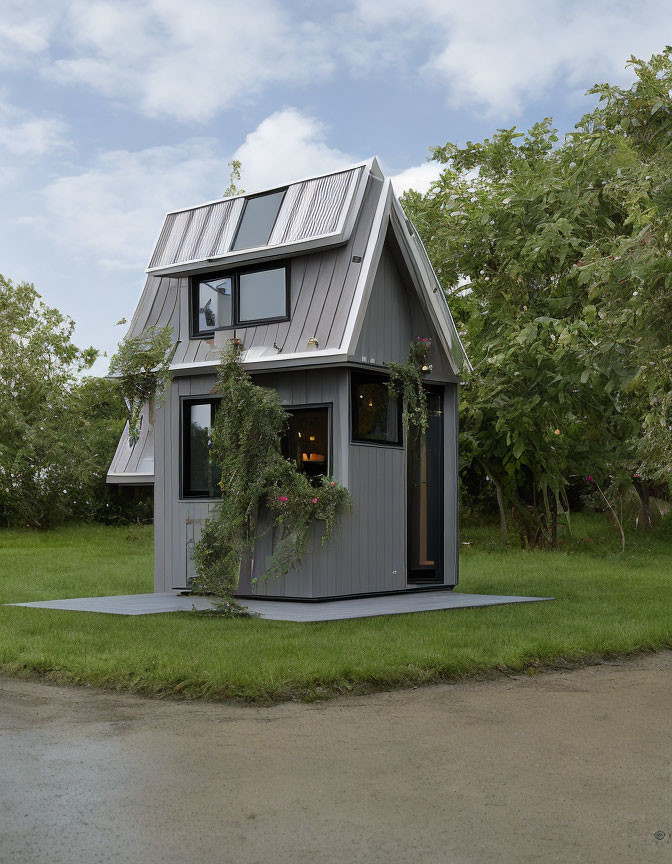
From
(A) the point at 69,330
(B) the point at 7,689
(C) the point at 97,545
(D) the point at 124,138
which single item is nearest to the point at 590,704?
(B) the point at 7,689

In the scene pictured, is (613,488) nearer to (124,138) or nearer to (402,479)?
(402,479)

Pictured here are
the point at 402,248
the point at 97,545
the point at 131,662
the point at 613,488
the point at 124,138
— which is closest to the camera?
the point at 131,662

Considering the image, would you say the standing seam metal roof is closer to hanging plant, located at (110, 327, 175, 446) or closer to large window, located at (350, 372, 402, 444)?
hanging plant, located at (110, 327, 175, 446)

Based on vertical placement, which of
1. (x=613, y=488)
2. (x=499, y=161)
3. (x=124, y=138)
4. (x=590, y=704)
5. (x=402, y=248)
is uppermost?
(x=499, y=161)

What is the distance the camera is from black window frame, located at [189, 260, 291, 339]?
1312 centimetres

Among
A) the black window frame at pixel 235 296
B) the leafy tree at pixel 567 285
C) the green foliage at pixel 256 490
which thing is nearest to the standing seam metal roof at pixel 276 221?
the black window frame at pixel 235 296

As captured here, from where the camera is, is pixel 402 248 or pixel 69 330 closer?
pixel 402 248

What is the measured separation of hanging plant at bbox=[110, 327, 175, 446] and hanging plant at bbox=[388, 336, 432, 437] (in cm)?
286

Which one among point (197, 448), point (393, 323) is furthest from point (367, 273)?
point (197, 448)

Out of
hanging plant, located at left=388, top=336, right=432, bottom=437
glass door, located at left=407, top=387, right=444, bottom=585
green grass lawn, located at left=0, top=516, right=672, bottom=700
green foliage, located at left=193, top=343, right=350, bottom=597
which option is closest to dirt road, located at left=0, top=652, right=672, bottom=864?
green grass lawn, located at left=0, top=516, right=672, bottom=700

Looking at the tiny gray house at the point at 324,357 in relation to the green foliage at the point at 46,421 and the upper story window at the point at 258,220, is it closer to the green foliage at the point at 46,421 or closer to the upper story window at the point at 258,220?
the upper story window at the point at 258,220

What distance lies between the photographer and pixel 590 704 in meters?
7.23

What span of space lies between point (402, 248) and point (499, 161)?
8811mm

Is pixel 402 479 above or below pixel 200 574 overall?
above
